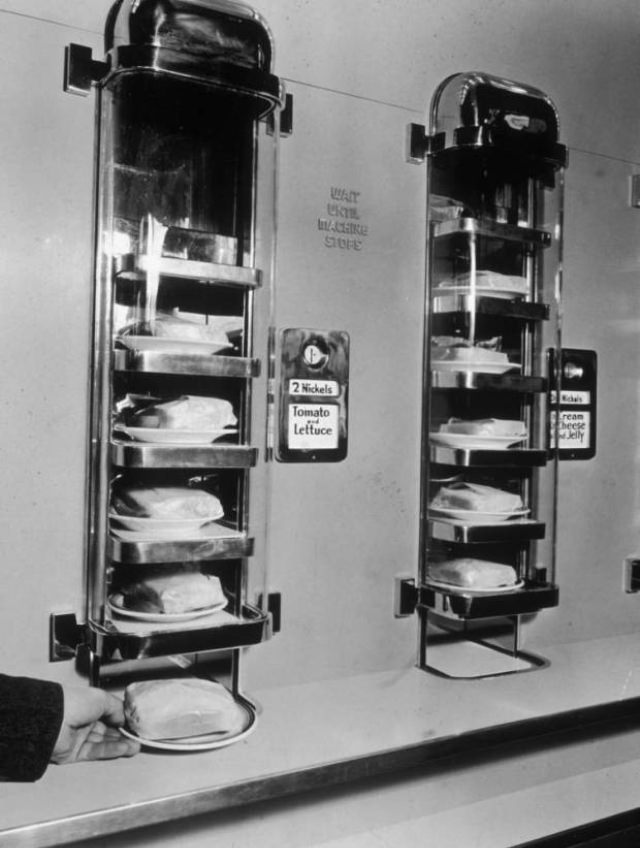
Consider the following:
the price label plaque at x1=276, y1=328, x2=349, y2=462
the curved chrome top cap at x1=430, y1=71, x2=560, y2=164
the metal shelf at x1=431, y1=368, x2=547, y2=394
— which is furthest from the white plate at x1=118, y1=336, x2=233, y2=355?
the curved chrome top cap at x1=430, y1=71, x2=560, y2=164

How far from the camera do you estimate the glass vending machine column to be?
1.80 meters

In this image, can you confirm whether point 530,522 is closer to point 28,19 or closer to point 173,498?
point 173,498

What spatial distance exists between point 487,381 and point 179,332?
0.67 meters

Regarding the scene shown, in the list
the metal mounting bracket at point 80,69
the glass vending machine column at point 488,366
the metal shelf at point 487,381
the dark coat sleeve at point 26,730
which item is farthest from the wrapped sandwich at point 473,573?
the metal mounting bracket at point 80,69

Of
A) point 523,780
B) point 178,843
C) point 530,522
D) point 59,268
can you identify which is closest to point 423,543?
point 530,522

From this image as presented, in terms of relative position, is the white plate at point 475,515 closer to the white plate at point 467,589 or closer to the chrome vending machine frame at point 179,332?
the white plate at point 467,589

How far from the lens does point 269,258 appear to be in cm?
161

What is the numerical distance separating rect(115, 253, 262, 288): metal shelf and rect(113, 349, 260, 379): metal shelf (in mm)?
134

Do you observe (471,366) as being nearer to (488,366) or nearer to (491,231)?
(488,366)

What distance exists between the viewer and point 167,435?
4.80 feet

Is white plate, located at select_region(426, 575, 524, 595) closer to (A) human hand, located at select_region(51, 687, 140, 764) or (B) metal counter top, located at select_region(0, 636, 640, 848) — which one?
(B) metal counter top, located at select_region(0, 636, 640, 848)

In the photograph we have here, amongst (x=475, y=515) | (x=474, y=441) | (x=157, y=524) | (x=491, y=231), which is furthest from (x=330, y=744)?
(x=491, y=231)

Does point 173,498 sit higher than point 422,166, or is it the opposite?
point 422,166

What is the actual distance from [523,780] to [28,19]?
1.72 meters
